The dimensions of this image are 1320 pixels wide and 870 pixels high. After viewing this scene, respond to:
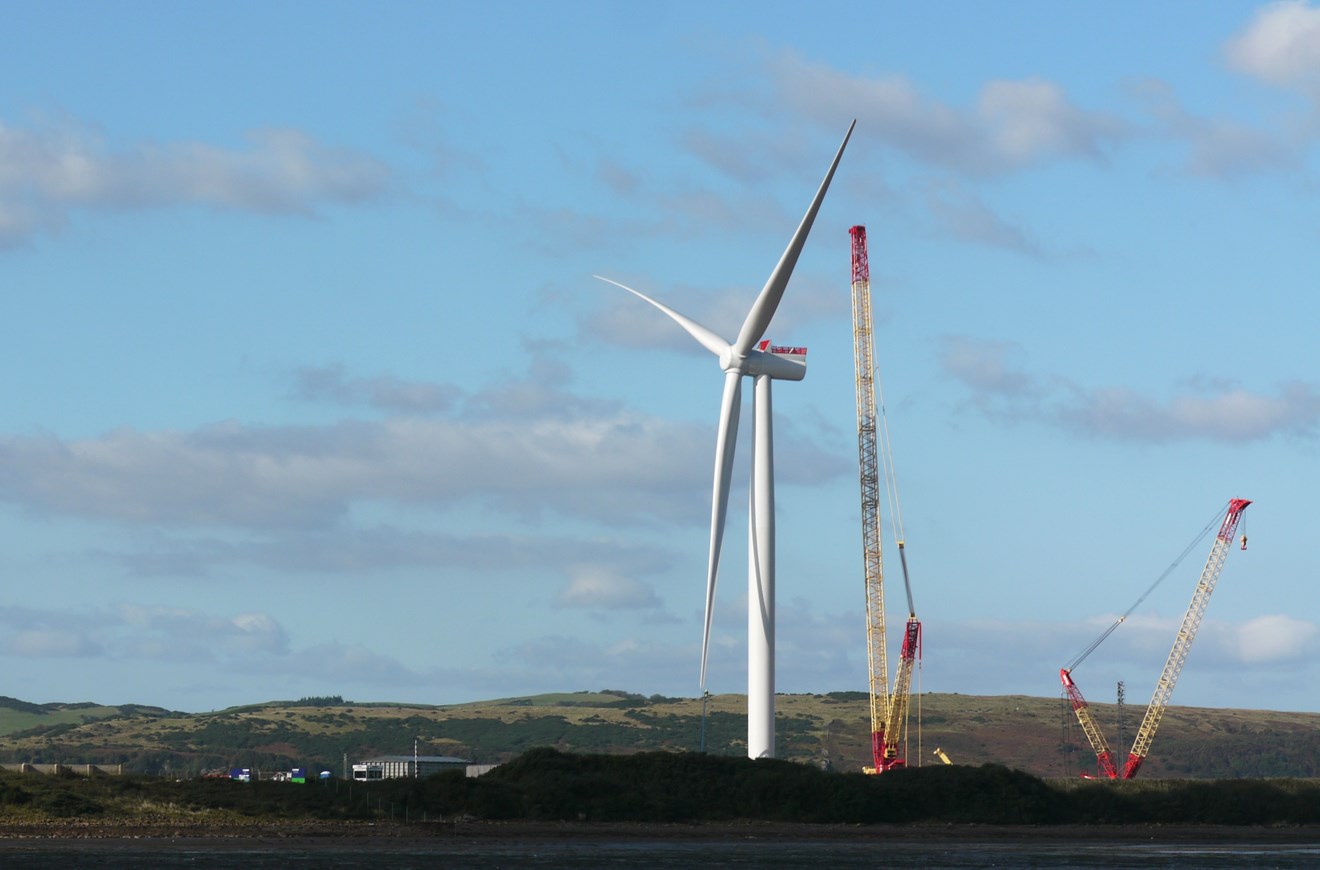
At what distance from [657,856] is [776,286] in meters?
43.2

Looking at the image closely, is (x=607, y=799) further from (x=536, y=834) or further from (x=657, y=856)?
(x=657, y=856)

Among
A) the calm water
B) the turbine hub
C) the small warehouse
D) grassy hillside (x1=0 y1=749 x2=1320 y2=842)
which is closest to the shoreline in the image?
grassy hillside (x1=0 y1=749 x2=1320 y2=842)

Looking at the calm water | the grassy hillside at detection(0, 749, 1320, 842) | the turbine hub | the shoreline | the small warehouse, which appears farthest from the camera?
the small warehouse

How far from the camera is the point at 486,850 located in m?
97.1

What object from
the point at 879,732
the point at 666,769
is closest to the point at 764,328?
the point at 666,769

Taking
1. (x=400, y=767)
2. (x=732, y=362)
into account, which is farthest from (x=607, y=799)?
(x=400, y=767)

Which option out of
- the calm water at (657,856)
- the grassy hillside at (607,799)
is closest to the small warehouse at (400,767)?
the grassy hillside at (607,799)

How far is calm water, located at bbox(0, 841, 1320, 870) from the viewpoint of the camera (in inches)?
3420

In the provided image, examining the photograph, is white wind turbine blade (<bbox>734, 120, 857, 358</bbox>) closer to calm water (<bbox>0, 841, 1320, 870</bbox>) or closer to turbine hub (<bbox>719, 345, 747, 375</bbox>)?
turbine hub (<bbox>719, 345, 747, 375</bbox>)

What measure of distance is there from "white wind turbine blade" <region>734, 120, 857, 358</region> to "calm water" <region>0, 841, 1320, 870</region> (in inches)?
1442

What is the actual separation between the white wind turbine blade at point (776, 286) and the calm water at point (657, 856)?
120ft

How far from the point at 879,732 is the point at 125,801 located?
9759cm

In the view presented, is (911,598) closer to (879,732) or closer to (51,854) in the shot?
(879,732)

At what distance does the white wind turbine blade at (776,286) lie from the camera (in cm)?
11538
